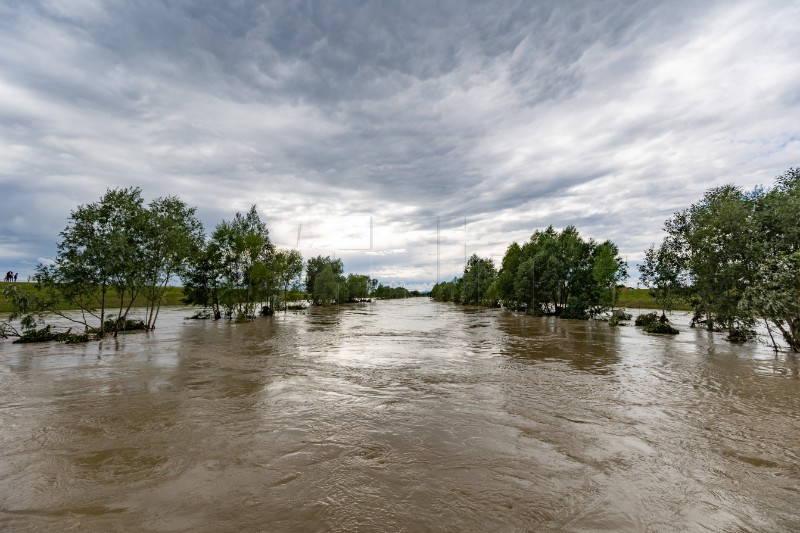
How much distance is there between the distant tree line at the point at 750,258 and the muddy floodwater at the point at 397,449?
538cm

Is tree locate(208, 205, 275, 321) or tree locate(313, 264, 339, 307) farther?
tree locate(313, 264, 339, 307)

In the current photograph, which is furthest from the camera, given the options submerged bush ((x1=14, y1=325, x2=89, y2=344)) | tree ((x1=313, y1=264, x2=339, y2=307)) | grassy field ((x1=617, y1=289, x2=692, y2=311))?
grassy field ((x1=617, y1=289, x2=692, y2=311))

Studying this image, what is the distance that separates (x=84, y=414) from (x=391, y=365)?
35.7 feet

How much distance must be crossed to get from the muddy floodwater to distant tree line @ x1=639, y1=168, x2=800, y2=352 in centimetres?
538

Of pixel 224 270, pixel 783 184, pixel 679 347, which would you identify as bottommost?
pixel 679 347

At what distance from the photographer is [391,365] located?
16906 millimetres

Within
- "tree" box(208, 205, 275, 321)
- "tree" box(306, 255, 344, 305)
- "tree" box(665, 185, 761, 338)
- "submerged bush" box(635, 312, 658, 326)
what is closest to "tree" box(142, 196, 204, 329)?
"tree" box(208, 205, 275, 321)

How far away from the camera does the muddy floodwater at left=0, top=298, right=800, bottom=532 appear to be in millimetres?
5070

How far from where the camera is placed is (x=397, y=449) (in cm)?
734

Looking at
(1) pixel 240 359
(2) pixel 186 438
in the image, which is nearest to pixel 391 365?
(1) pixel 240 359

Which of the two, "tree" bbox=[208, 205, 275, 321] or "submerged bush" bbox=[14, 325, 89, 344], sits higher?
"tree" bbox=[208, 205, 275, 321]

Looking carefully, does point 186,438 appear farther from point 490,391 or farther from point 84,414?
point 490,391

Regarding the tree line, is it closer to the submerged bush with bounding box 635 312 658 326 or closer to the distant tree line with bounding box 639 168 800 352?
the distant tree line with bounding box 639 168 800 352

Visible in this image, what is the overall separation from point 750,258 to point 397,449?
1021 inches
